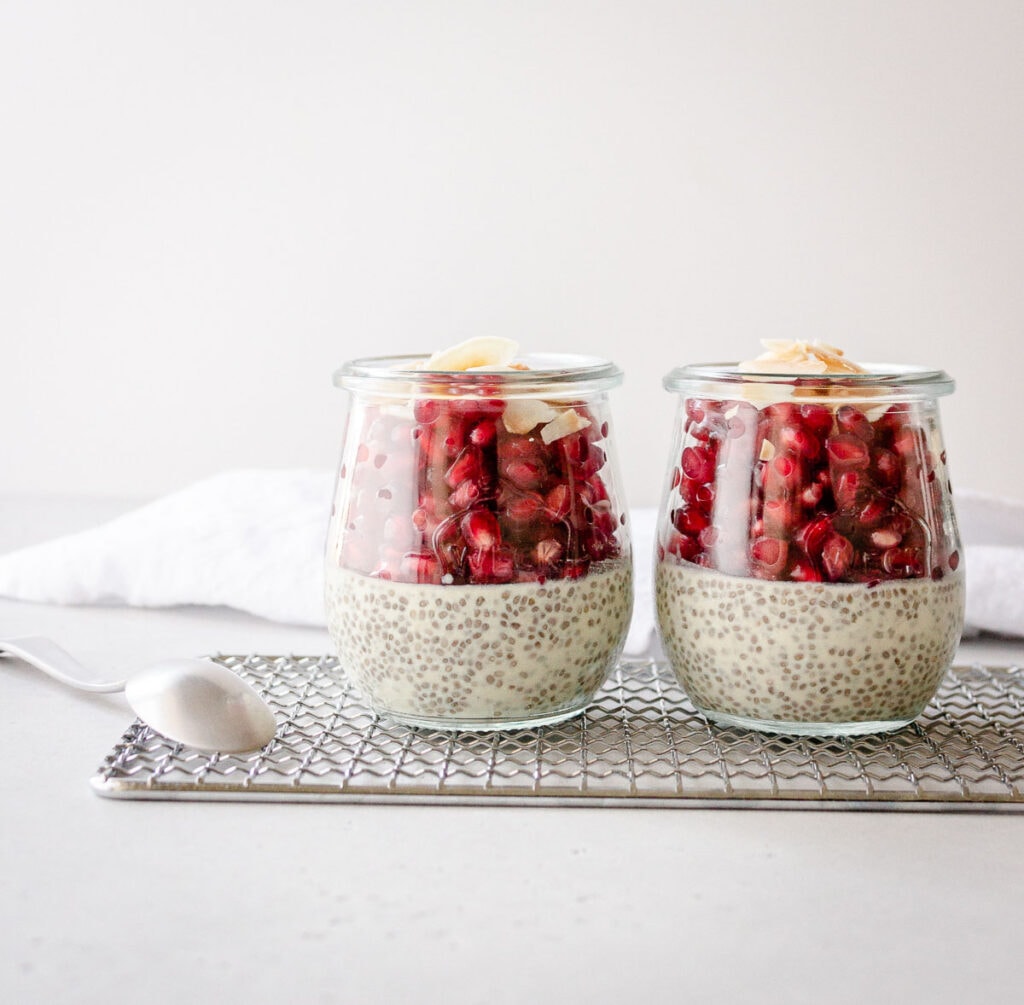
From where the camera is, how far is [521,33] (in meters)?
1.87

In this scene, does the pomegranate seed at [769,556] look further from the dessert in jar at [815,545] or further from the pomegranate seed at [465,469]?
the pomegranate seed at [465,469]

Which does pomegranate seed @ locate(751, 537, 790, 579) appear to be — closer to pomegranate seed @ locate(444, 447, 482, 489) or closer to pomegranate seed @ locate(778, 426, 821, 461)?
pomegranate seed @ locate(778, 426, 821, 461)

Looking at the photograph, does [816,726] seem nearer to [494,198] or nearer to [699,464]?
[699,464]

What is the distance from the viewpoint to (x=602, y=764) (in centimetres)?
75

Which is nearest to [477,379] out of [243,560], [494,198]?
[243,560]

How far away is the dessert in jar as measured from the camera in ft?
2.40

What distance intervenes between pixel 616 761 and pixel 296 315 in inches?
54.4

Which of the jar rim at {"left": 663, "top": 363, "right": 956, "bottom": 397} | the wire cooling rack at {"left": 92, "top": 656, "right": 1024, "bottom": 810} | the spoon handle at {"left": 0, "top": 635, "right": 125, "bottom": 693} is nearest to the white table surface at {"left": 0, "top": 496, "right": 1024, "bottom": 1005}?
the wire cooling rack at {"left": 92, "top": 656, "right": 1024, "bottom": 810}

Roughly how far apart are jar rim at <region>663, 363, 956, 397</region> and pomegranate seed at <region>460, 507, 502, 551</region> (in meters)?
0.16

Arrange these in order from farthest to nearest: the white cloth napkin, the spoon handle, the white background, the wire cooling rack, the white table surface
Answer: the white background < the white cloth napkin < the spoon handle < the wire cooling rack < the white table surface

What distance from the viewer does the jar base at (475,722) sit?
78 centimetres

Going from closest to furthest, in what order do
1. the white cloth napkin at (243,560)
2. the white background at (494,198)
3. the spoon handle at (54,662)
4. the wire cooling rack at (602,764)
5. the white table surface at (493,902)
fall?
the white table surface at (493,902)
the wire cooling rack at (602,764)
the spoon handle at (54,662)
the white cloth napkin at (243,560)
the white background at (494,198)

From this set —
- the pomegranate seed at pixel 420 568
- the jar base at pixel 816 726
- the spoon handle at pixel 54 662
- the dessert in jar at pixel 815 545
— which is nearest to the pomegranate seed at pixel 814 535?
the dessert in jar at pixel 815 545

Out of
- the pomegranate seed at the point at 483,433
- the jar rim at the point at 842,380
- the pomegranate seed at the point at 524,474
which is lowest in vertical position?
the pomegranate seed at the point at 524,474
